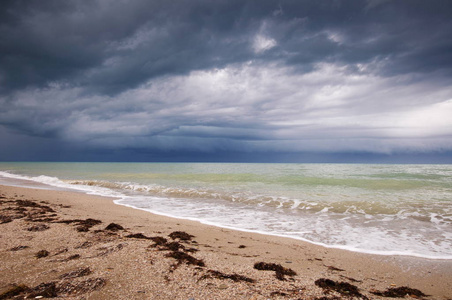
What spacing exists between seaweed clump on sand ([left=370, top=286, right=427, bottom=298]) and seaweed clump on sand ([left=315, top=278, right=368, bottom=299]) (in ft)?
1.16

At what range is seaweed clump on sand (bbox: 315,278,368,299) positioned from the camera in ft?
11.5

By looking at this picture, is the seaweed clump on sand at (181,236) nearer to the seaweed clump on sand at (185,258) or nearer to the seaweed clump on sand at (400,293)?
the seaweed clump on sand at (185,258)

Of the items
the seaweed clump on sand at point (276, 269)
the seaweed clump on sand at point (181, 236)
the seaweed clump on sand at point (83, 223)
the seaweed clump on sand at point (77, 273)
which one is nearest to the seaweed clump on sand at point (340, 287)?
the seaweed clump on sand at point (276, 269)

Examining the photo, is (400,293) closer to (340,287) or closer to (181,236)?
(340,287)

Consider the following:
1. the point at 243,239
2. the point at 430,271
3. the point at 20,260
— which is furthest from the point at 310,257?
the point at 20,260

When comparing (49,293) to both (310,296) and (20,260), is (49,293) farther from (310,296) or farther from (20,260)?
(310,296)

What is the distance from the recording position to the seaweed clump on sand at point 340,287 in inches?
138

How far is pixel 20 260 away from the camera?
4.12 m

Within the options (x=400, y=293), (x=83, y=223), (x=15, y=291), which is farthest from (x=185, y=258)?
(x=83, y=223)

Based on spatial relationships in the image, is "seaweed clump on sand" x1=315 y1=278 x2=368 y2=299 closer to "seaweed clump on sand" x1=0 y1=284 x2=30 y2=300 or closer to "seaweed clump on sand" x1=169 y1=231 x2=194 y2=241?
Result: "seaweed clump on sand" x1=169 y1=231 x2=194 y2=241

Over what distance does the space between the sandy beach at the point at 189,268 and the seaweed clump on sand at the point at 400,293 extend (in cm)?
2

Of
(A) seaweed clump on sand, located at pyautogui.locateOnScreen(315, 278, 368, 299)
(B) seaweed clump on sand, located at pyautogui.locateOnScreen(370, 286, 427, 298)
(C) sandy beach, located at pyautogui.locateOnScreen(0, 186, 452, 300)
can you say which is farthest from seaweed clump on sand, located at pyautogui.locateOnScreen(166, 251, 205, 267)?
(B) seaweed clump on sand, located at pyautogui.locateOnScreen(370, 286, 427, 298)

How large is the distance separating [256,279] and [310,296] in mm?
873

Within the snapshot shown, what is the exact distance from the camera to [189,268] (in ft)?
13.2
